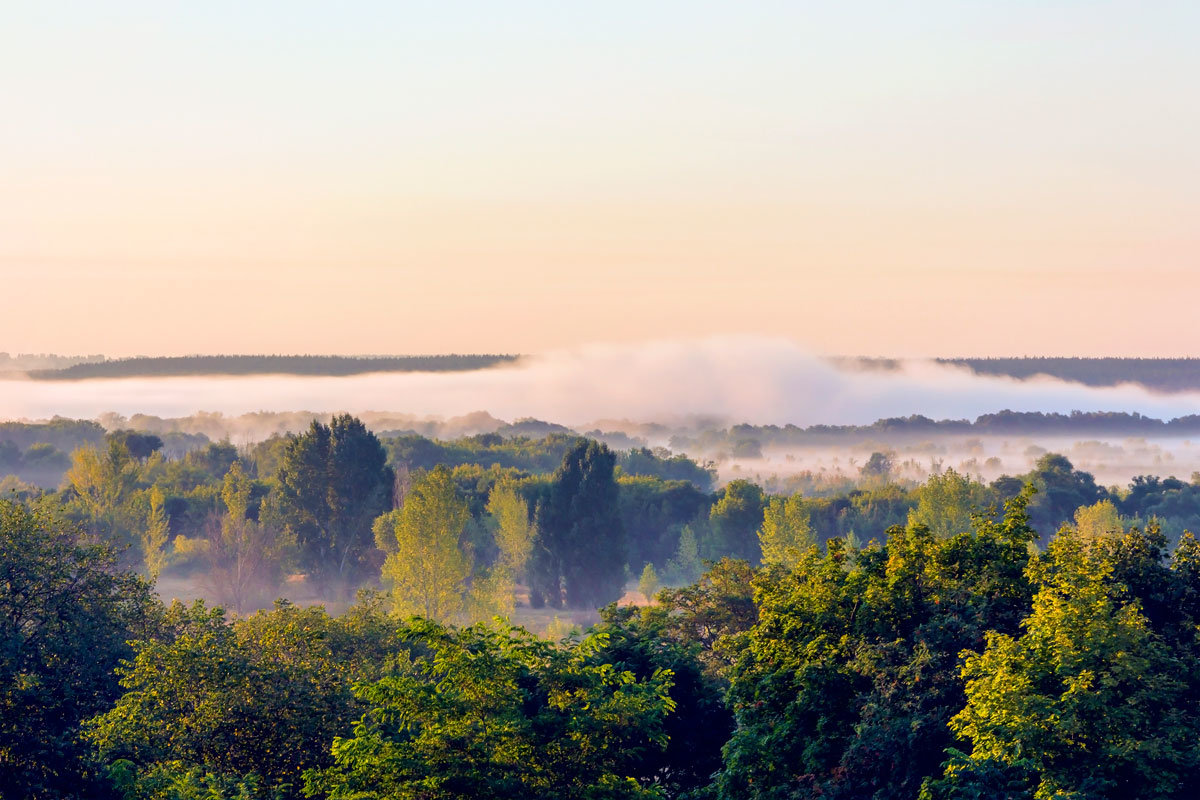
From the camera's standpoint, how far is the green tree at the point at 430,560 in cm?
10869

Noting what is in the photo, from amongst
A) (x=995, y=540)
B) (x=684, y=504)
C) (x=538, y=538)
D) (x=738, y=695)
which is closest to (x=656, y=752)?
(x=738, y=695)

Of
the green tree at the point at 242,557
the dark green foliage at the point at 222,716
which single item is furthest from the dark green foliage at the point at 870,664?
the green tree at the point at 242,557

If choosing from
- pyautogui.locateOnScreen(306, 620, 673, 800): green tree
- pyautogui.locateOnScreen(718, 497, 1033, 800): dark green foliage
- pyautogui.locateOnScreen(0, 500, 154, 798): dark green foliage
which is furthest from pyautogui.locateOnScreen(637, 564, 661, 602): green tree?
pyautogui.locateOnScreen(306, 620, 673, 800): green tree

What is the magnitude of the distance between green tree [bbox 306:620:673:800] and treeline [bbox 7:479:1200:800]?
68 mm

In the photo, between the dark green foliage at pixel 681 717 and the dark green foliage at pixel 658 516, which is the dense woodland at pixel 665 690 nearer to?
the dark green foliage at pixel 681 717

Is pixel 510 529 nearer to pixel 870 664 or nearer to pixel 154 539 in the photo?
pixel 154 539

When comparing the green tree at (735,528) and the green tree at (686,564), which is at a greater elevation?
the green tree at (735,528)

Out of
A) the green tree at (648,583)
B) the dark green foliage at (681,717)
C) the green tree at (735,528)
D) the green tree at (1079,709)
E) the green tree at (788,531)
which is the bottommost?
the green tree at (648,583)

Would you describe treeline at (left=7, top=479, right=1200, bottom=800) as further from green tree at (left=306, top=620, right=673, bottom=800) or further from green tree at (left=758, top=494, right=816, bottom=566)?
green tree at (left=758, top=494, right=816, bottom=566)

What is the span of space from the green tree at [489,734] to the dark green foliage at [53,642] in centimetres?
850

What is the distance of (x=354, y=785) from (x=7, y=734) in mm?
12576

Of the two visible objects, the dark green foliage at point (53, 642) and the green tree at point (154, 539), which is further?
the green tree at point (154, 539)

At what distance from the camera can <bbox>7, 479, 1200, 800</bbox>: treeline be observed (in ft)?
107

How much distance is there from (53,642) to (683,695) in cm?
2096
